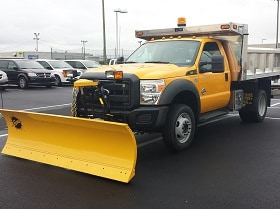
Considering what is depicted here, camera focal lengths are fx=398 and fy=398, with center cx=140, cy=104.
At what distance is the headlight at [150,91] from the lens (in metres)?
6.37

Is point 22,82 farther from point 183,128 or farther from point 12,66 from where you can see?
point 183,128

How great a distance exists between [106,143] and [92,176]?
51cm

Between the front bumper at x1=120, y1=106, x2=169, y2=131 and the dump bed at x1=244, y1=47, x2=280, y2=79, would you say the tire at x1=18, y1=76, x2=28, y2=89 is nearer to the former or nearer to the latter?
the dump bed at x1=244, y1=47, x2=280, y2=79

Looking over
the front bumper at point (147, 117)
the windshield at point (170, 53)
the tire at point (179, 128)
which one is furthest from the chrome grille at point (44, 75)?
the front bumper at point (147, 117)

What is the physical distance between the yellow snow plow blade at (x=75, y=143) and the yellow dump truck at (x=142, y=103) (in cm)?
1

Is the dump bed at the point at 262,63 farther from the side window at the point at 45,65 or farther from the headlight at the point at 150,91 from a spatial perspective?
the side window at the point at 45,65

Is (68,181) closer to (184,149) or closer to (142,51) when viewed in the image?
(184,149)

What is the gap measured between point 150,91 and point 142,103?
240 millimetres

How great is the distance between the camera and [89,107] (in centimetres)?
693

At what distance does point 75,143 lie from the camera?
6.01m

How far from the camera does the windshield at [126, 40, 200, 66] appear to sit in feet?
24.7

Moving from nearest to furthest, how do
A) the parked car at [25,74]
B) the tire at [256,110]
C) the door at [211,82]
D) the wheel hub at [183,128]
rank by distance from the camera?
the wheel hub at [183,128], the door at [211,82], the tire at [256,110], the parked car at [25,74]

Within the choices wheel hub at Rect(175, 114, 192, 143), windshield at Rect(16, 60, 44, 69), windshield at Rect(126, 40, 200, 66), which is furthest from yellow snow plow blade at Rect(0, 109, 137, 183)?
windshield at Rect(16, 60, 44, 69)

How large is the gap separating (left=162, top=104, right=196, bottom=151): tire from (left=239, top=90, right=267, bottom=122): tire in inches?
122
